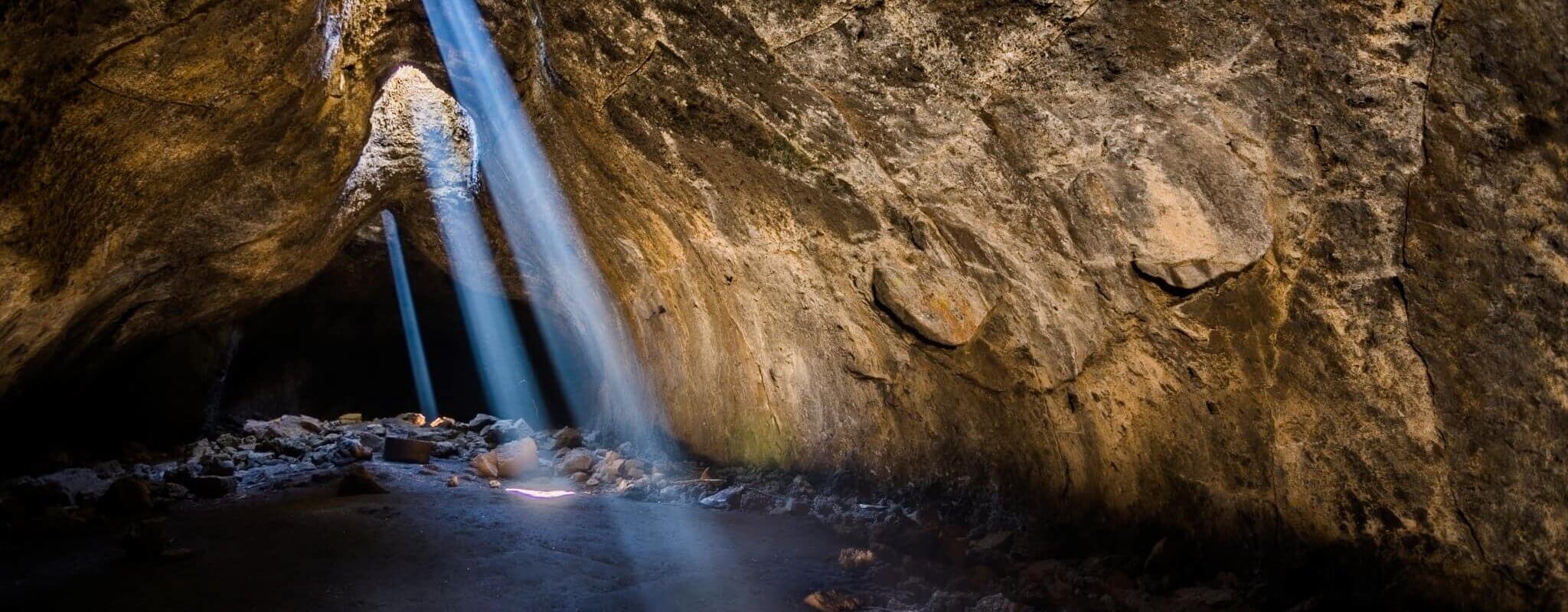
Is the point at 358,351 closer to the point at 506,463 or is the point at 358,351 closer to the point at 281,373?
the point at 281,373

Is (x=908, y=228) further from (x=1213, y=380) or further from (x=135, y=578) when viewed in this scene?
(x=135, y=578)

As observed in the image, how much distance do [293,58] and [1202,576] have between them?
16.3 ft

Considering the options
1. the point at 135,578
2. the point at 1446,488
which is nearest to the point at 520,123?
the point at 135,578

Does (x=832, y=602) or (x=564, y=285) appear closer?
(x=832, y=602)

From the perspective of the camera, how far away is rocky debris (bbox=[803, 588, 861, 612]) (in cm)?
374

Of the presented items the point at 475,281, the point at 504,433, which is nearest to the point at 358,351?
the point at 504,433

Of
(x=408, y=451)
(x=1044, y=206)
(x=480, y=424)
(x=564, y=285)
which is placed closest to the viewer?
(x=1044, y=206)

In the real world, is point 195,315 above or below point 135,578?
above

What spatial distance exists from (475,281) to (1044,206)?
8.71m

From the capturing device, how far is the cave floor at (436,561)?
3.76 meters

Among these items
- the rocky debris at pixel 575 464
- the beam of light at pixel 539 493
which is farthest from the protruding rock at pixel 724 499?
the rocky debris at pixel 575 464

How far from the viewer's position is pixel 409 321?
46.8 ft

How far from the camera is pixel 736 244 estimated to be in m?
5.78

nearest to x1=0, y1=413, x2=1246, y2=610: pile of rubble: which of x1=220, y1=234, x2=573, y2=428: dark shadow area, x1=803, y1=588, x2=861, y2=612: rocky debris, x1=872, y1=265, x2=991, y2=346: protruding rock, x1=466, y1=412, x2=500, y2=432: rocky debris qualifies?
x1=803, y1=588, x2=861, y2=612: rocky debris
